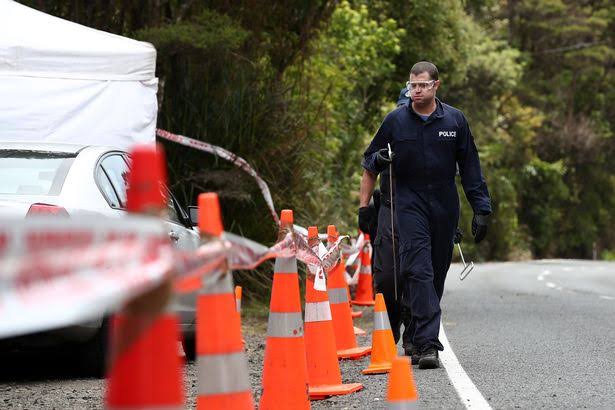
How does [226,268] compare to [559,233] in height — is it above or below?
above

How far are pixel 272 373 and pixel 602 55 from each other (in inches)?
2068

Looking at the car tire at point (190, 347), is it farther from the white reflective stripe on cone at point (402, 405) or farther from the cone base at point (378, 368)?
the white reflective stripe on cone at point (402, 405)

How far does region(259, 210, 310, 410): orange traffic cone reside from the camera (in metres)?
6.23

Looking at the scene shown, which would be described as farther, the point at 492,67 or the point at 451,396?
the point at 492,67

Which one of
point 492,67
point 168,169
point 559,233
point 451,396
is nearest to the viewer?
point 451,396

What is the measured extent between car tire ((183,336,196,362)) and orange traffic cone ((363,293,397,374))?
5.47 feet

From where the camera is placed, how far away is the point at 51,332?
782 centimetres

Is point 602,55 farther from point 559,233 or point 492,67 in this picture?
point 492,67

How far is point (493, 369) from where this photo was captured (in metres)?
8.48

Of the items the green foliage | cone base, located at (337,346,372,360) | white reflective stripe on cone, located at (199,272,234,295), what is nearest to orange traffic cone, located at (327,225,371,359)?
cone base, located at (337,346,372,360)

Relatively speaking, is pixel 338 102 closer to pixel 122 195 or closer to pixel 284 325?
pixel 122 195

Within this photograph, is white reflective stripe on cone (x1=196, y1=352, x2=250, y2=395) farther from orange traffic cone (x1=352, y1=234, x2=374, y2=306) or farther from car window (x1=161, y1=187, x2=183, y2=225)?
orange traffic cone (x1=352, y1=234, x2=374, y2=306)

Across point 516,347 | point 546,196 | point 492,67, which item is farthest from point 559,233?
point 516,347

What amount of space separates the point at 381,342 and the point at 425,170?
142 cm
